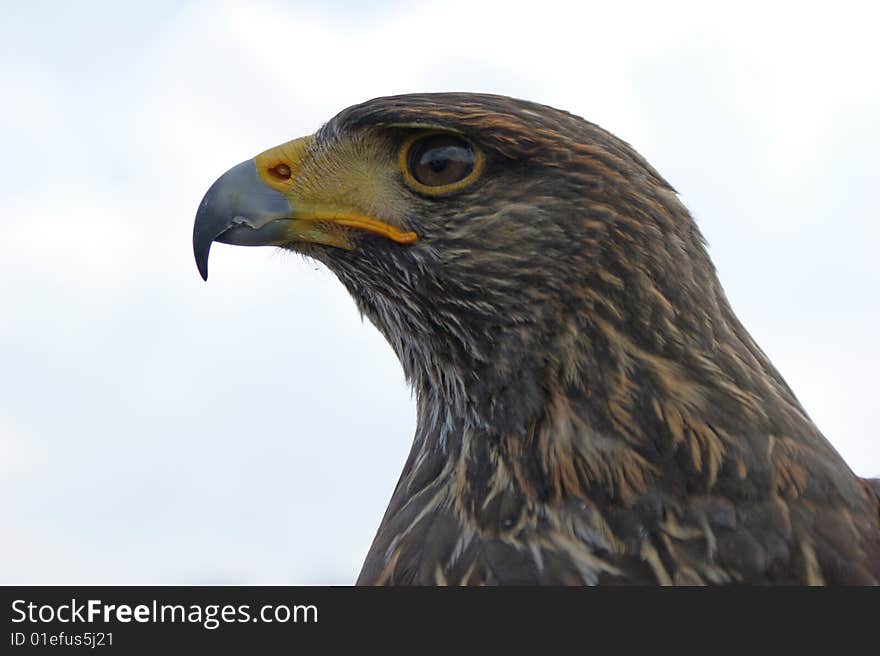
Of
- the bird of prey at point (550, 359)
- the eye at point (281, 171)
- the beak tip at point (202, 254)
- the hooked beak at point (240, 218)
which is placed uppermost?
the eye at point (281, 171)

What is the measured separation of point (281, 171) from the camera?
4.00m

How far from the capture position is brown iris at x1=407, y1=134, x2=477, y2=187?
377 cm

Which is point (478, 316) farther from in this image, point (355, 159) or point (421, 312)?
point (355, 159)

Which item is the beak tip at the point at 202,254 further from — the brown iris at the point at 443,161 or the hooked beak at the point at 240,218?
the brown iris at the point at 443,161

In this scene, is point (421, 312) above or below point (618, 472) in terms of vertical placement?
above

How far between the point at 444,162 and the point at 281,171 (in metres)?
0.61

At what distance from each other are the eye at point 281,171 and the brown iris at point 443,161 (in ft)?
1.51

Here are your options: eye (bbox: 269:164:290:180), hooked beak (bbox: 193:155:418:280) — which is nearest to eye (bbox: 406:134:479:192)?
hooked beak (bbox: 193:155:418:280)

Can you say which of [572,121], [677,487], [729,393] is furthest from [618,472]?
[572,121]

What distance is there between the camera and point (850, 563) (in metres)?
3.24

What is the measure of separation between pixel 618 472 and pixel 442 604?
2.16 ft

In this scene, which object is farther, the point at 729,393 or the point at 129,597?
the point at 129,597

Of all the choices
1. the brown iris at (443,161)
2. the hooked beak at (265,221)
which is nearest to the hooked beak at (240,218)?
the hooked beak at (265,221)

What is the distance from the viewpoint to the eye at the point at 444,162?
12.4 feet
